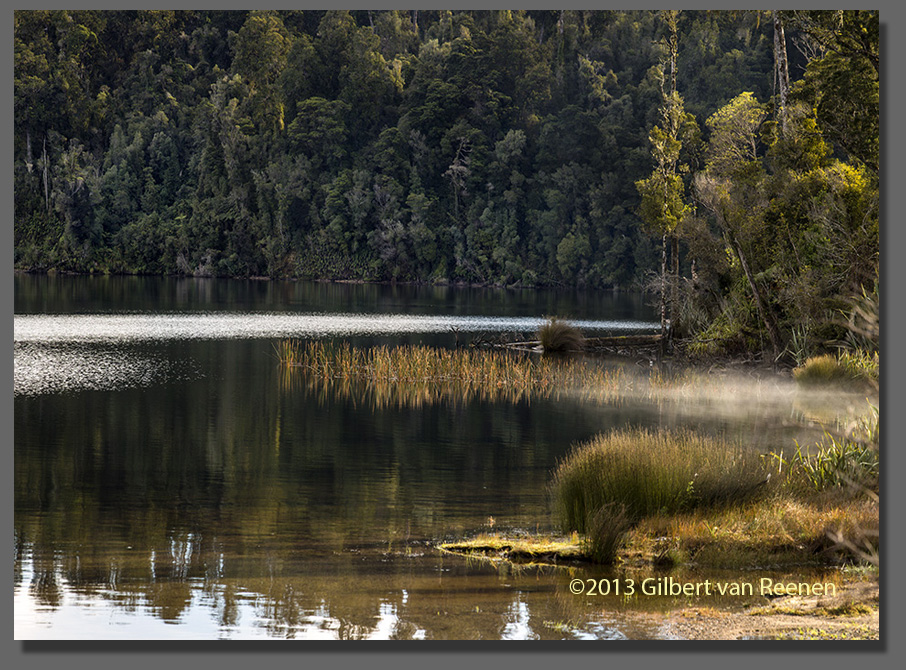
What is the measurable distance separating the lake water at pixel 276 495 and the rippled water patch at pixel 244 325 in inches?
95.7

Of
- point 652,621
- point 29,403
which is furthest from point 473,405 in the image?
point 652,621

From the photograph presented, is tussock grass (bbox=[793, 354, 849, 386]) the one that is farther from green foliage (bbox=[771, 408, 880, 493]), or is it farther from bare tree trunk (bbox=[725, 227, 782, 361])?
green foliage (bbox=[771, 408, 880, 493])

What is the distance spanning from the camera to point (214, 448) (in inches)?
713

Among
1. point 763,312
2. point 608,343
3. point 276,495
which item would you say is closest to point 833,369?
point 763,312

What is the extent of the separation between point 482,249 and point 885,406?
7802 cm

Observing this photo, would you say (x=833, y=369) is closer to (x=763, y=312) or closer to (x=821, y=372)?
(x=821, y=372)

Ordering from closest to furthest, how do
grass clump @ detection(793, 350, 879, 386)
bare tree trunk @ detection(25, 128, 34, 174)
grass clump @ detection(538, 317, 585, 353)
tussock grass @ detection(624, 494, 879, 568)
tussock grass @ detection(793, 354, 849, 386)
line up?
tussock grass @ detection(624, 494, 879, 568) → grass clump @ detection(793, 350, 879, 386) → tussock grass @ detection(793, 354, 849, 386) → grass clump @ detection(538, 317, 585, 353) → bare tree trunk @ detection(25, 128, 34, 174)

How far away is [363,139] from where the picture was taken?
91.2 m

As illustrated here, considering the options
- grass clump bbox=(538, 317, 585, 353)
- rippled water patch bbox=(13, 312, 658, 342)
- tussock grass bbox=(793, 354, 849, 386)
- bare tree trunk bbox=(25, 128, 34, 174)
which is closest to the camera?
tussock grass bbox=(793, 354, 849, 386)

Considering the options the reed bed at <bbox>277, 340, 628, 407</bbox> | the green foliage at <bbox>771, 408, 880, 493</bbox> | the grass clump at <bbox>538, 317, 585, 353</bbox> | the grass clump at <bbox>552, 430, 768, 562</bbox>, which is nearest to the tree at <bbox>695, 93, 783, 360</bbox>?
the reed bed at <bbox>277, 340, 628, 407</bbox>

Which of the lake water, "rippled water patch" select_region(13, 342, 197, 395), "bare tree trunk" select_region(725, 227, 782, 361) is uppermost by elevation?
"bare tree trunk" select_region(725, 227, 782, 361)

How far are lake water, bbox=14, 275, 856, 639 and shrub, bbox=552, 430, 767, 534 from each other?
3.57 ft

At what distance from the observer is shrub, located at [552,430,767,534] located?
10.5 metres

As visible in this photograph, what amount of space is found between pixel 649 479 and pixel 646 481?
0.11ft
